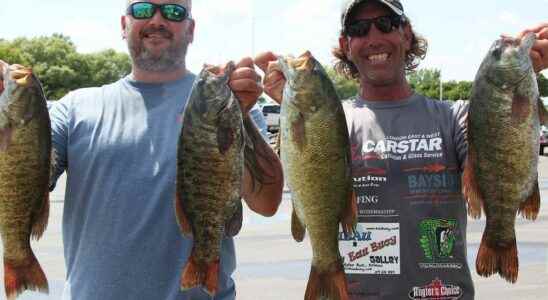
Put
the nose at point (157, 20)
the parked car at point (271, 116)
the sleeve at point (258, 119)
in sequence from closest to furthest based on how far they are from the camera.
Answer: the nose at point (157, 20) → the sleeve at point (258, 119) → the parked car at point (271, 116)

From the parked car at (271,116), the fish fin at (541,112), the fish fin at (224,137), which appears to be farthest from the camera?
the parked car at (271,116)

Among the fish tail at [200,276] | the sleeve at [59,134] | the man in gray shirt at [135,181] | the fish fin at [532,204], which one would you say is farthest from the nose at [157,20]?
the fish fin at [532,204]

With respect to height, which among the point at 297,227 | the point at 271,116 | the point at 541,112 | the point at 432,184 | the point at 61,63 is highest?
the point at 541,112

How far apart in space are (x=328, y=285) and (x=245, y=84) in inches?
41.3

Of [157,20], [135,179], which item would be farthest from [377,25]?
[135,179]

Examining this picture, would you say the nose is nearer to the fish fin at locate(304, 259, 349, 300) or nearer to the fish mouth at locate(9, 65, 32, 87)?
the fish mouth at locate(9, 65, 32, 87)

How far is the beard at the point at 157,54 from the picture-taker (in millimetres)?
3706

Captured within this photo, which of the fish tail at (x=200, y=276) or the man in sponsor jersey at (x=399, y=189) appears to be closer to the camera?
the fish tail at (x=200, y=276)

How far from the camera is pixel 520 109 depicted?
11.1ft

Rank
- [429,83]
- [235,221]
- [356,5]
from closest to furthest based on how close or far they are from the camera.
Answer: [235,221] < [356,5] < [429,83]

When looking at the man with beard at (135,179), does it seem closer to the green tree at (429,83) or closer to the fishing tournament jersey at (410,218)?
the fishing tournament jersey at (410,218)

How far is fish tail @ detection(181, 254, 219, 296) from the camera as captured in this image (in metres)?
3.11

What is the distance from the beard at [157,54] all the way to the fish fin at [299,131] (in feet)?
2.88

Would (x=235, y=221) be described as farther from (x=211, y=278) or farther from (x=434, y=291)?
(x=434, y=291)
